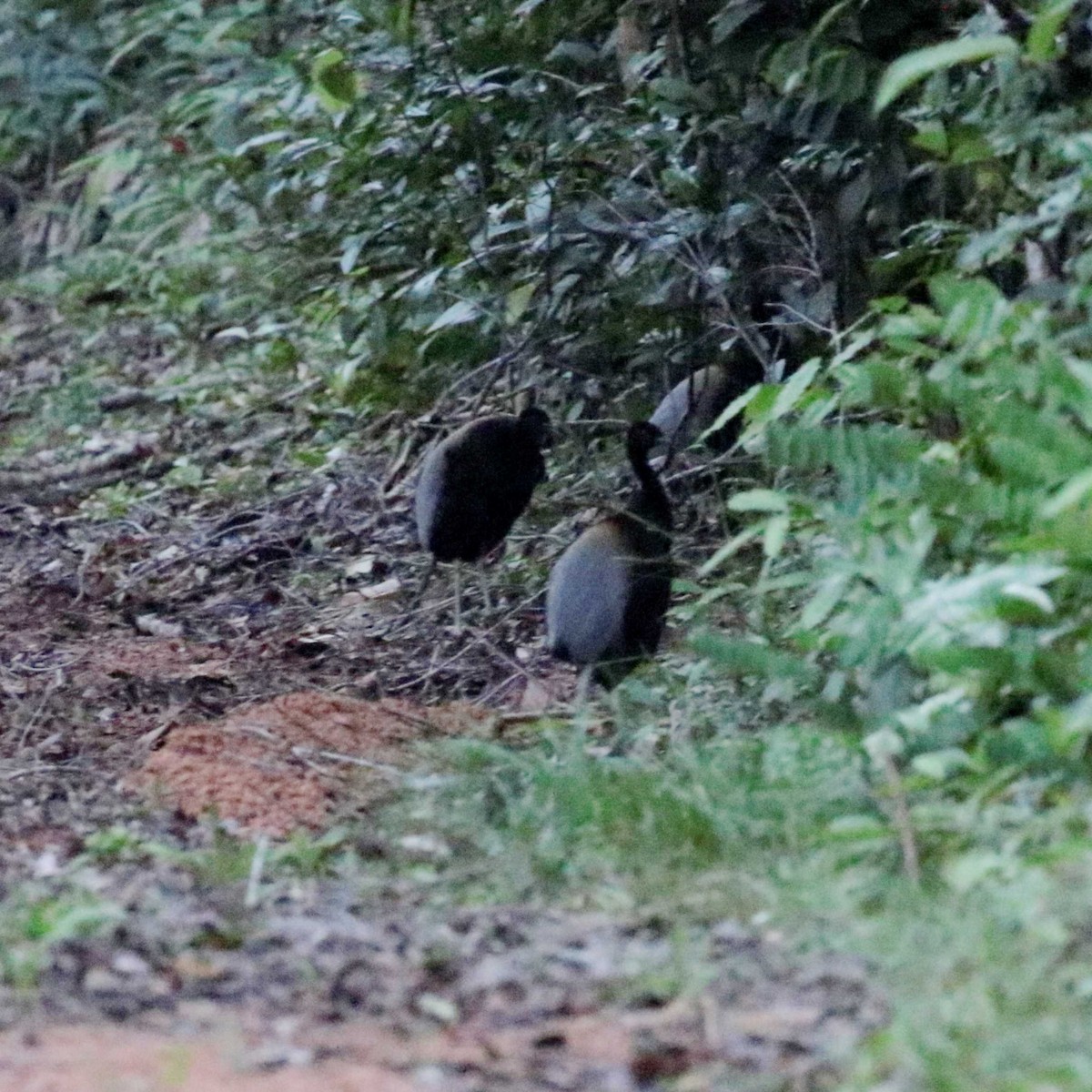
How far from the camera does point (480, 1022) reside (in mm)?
3066

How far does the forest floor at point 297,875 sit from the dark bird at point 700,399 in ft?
2.29

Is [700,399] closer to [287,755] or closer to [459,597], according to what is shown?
Answer: [459,597]

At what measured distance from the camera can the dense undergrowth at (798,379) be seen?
3354 mm

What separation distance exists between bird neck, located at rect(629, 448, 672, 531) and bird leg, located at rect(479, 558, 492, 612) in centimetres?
90

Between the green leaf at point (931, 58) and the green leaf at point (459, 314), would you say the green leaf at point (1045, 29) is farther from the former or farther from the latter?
the green leaf at point (459, 314)

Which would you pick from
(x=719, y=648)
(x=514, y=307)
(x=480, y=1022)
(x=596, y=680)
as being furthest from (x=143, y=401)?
(x=480, y=1022)

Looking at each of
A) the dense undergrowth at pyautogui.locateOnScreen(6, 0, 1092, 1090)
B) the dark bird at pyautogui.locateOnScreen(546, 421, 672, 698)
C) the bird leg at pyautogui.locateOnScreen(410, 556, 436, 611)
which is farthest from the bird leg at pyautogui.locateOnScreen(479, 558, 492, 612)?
the dark bird at pyautogui.locateOnScreen(546, 421, 672, 698)

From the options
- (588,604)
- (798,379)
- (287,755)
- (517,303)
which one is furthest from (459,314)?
(798,379)

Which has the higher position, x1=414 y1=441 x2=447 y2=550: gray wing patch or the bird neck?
the bird neck

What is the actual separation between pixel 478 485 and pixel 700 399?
83 centimetres

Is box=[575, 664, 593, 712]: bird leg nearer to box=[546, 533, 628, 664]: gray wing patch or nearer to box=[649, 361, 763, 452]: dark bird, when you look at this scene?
box=[546, 533, 628, 664]: gray wing patch

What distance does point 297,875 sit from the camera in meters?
3.95

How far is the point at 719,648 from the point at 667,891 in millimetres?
628

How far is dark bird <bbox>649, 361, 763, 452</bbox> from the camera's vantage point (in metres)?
6.84
